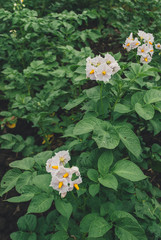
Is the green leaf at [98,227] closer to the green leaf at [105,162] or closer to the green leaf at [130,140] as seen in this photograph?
the green leaf at [105,162]

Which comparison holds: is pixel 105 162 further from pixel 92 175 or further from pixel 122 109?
pixel 122 109

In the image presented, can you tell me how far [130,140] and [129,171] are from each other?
16 centimetres

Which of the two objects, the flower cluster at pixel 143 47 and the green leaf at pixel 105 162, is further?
the flower cluster at pixel 143 47

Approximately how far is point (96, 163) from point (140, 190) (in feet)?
1.44

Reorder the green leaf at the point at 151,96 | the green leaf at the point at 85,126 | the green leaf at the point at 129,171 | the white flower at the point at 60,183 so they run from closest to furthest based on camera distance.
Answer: the white flower at the point at 60,183
the green leaf at the point at 129,171
the green leaf at the point at 85,126
the green leaf at the point at 151,96

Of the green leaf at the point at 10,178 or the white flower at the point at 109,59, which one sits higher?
the white flower at the point at 109,59

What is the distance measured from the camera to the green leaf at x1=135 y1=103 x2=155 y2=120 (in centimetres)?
113

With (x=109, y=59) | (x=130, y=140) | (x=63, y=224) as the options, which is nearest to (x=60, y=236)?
(x=63, y=224)

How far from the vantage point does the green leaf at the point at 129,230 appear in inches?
38.7

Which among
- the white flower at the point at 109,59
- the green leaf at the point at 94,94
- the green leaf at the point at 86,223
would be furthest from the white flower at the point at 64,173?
the white flower at the point at 109,59

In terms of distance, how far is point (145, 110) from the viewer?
118cm

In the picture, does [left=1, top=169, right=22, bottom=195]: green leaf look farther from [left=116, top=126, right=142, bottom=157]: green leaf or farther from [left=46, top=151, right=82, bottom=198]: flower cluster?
[left=116, top=126, right=142, bottom=157]: green leaf

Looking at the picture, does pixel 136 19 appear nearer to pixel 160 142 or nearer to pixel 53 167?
pixel 160 142

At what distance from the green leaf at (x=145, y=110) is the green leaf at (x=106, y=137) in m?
0.18
